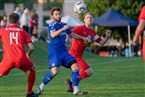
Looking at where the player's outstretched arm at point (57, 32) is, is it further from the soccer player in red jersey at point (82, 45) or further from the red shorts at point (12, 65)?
the soccer player in red jersey at point (82, 45)

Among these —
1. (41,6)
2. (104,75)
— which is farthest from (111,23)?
(41,6)

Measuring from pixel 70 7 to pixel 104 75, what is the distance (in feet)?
173

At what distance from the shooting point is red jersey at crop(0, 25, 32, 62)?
1315 centimetres

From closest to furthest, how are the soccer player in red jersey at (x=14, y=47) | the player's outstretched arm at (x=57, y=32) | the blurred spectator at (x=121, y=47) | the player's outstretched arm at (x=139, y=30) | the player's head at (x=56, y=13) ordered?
1. the player's outstretched arm at (x=139, y=30)
2. the soccer player in red jersey at (x=14, y=47)
3. the player's outstretched arm at (x=57, y=32)
4. the player's head at (x=56, y=13)
5. the blurred spectator at (x=121, y=47)

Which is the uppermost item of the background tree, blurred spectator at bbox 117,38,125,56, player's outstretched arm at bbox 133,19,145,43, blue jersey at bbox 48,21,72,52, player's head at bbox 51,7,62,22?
player's outstretched arm at bbox 133,19,145,43

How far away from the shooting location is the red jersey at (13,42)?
13148mm

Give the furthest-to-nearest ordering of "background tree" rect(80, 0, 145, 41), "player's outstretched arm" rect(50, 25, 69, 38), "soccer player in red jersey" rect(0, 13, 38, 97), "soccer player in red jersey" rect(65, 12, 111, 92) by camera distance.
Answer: "background tree" rect(80, 0, 145, 41) → "soccer player in red jersey" rect(65, 12, 111, 92) → "player's outstretched arm" rect(50, 25, 69, 38) → "soccer player in red jersey" rect(0, 13, 38, 97)

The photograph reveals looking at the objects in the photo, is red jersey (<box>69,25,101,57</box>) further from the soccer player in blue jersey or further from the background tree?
the background tree

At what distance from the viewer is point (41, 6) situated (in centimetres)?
7750

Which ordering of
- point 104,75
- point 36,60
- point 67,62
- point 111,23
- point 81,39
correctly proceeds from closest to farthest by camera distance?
1. point 67,62
2. point 81,39
3. point 104,75
4. point 36,60
5. point 111,23

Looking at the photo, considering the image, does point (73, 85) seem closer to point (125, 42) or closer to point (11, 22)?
point (11, 22)

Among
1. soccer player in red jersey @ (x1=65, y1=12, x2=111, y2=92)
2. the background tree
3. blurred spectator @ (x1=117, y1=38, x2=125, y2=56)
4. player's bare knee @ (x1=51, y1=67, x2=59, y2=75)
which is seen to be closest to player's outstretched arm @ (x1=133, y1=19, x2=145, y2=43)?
player's bare knee @ (x1=51, y1=67, x2=59, y2=75)

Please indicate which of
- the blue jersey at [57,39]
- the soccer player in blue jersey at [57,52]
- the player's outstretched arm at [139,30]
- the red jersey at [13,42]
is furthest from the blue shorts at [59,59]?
the player's outstretched arm at [139,30]

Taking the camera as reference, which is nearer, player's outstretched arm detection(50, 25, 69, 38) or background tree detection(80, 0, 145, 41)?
player's outstretched arm detection(50, 25, 69, 38)
